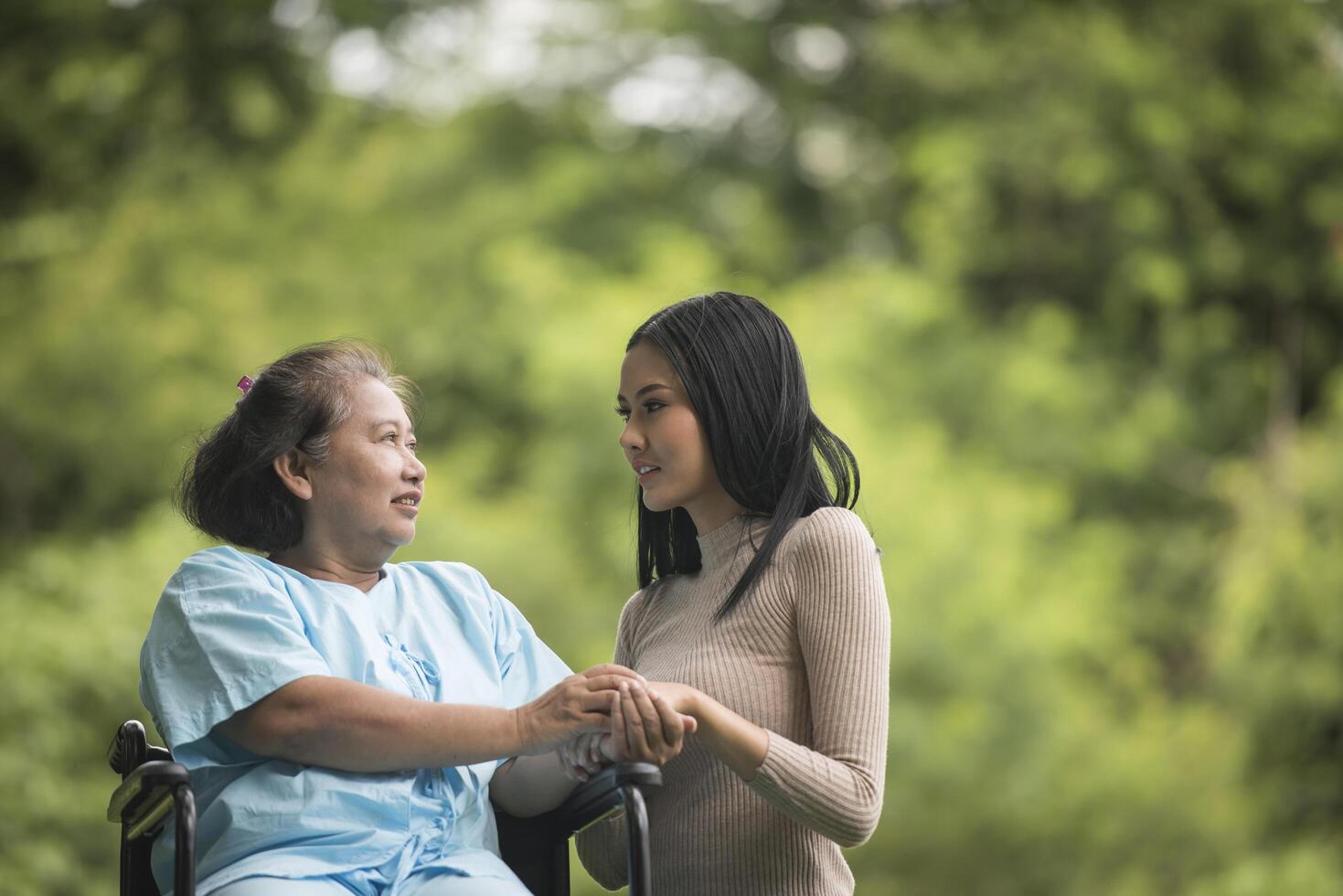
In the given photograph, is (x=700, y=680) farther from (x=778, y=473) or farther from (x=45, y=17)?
(x=45, y=17)

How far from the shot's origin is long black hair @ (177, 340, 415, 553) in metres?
1.81

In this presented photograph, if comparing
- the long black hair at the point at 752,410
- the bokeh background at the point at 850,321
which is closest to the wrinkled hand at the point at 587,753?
the long black hair at the point at 752,410

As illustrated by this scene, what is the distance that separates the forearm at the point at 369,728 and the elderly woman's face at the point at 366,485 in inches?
10.1

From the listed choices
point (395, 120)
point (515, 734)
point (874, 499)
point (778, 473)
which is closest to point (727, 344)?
point (778, 473)

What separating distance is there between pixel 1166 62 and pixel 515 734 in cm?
797

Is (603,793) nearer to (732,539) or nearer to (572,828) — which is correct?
(572,828)

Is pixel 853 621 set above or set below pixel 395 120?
below

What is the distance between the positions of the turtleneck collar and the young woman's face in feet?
0.23

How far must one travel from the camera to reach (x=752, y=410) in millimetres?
1876

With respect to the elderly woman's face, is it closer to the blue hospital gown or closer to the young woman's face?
the blue hospital gown

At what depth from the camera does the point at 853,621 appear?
1750 mm

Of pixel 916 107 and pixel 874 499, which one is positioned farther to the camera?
pixel 916 107

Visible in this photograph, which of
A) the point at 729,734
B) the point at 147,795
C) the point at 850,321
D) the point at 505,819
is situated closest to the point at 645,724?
the point at 729,734

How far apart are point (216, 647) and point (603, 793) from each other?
453 mm
